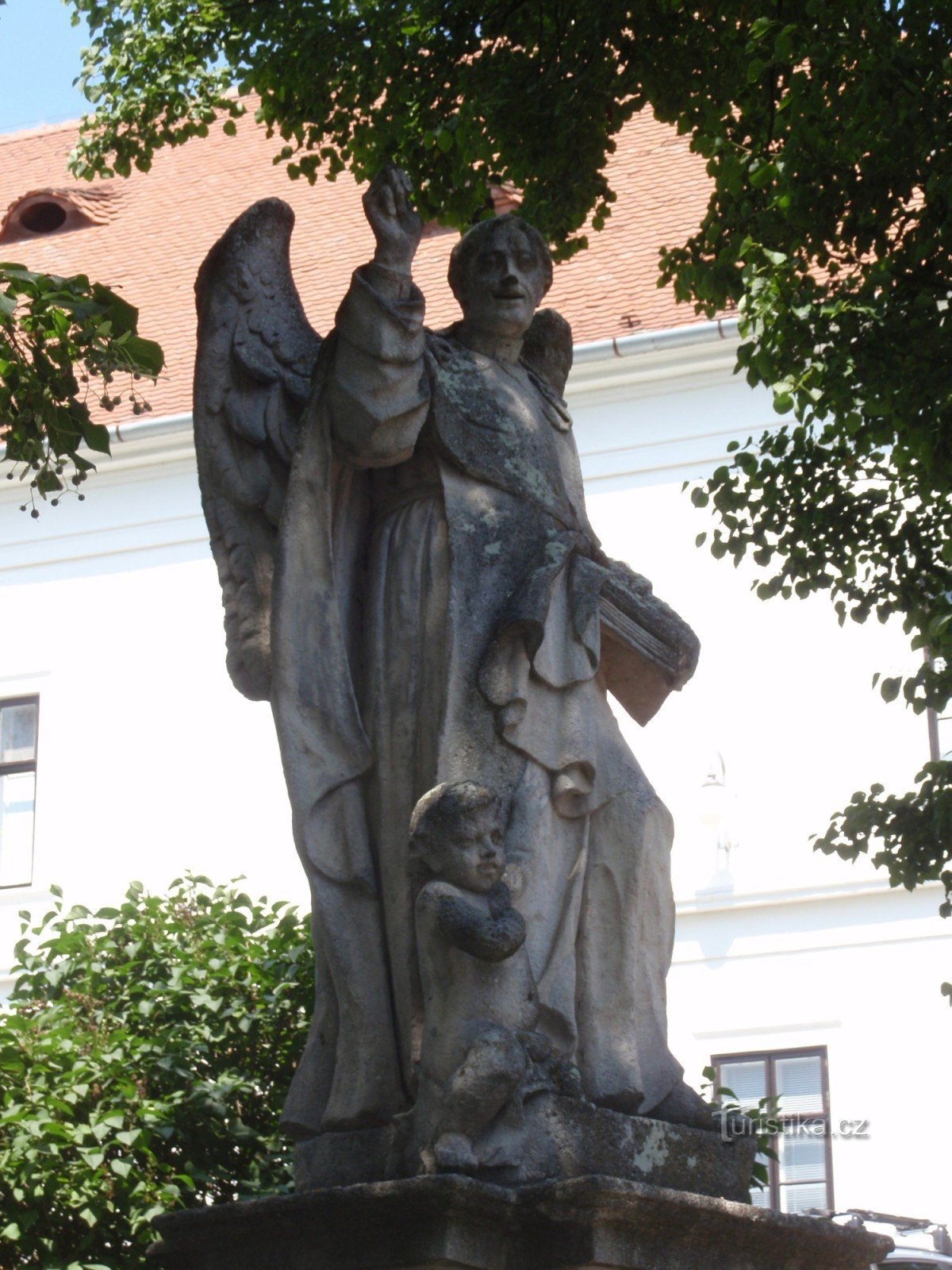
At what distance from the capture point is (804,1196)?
643 inches

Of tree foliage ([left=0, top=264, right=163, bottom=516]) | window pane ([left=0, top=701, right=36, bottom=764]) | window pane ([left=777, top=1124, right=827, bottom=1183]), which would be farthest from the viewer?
window pane ([left=0, top=701, right=36, bottom=764])

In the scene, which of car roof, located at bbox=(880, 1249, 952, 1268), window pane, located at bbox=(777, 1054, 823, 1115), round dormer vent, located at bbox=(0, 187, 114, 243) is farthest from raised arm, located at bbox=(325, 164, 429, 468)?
round dormer vent, located at bbox=(0, 187, 114, 243)

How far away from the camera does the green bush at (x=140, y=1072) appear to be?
9.23 meters

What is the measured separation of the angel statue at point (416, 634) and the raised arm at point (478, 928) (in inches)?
5.9

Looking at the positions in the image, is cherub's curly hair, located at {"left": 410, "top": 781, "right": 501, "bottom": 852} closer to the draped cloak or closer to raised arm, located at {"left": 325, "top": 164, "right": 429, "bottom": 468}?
the draped cloak

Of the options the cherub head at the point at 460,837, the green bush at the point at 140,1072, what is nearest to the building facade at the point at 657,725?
the green bush at the point at 140,1072

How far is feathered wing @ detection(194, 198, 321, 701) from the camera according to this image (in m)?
5.37

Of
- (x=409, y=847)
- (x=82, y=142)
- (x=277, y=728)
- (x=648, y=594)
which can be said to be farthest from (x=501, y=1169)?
(x=82, y=142)

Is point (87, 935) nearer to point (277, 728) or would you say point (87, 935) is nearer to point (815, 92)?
point (815, 92)

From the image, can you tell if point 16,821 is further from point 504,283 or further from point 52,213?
point 504,283

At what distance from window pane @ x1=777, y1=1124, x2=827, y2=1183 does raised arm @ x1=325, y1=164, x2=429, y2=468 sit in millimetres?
11819

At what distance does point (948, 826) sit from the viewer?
933cm

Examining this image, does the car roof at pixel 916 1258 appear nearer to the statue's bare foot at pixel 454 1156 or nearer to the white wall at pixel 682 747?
the white wall at pixel 682 747

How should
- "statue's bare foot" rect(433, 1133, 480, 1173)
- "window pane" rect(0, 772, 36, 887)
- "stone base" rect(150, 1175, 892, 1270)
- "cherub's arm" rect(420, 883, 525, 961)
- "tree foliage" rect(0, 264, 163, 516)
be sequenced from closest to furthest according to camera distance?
"stone base" rect(150, 1175, 892, 1270) < "statue's bare foot" rect(433, 1133, 480, 1173) < "cherub's arm" rect(420, 883, 525, 961) < "tree foliage" rect(0, 264, 163, 516) < "window pane" rect(0, 772, 36, 887)
